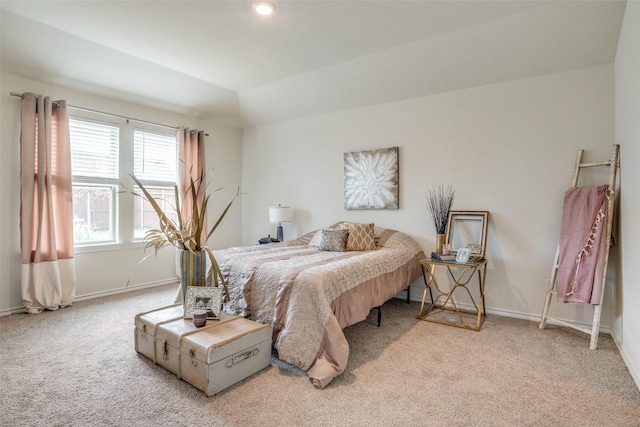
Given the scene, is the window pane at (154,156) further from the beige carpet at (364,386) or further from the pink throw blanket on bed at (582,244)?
the pink throw blanket on bed at (582,244)

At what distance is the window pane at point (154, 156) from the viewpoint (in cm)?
444

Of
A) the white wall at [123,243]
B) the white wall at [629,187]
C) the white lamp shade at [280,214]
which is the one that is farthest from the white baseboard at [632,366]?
the white wall at [123,243]

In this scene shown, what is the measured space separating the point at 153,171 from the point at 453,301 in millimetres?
4154

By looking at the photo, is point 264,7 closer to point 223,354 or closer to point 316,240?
point 316,240

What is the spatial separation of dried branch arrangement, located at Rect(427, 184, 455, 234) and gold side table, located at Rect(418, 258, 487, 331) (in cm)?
47

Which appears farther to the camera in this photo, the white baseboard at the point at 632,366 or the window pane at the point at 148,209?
the window pane at the point at 148,209

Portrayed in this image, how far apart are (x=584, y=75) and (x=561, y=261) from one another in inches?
67.8

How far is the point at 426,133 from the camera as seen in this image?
3902mm

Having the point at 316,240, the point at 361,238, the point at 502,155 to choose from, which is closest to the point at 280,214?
the point at 316,240

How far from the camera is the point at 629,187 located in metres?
2.41

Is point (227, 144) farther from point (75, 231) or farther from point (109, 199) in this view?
point (75, 231)

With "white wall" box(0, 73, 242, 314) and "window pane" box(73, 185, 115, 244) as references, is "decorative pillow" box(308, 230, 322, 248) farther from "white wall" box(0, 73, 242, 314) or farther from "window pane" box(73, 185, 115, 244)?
"window pane" box(73, 185, 115, 244)

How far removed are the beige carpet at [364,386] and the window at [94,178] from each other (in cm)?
143

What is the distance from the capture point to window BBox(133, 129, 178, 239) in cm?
445
